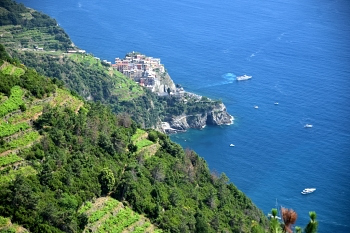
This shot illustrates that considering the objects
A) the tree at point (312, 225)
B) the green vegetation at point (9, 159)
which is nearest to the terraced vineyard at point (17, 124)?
the green vegetation at point (9, 159)

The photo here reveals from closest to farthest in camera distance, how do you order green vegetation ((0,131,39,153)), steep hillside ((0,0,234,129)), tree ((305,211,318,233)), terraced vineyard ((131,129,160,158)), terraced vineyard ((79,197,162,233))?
tree ((305,211,318,233)) < terraced vineyard ((79,197,162,233)) < green vegetation ((0,131,39,153)) < terraced vineyard ((131,129,160,158)) < steep hillside ((0,0,234,129))

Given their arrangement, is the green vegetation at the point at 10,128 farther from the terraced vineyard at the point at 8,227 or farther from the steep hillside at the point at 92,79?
the steep hillside at the point at 92,79

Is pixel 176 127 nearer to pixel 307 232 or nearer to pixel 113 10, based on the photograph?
pixel 113 10

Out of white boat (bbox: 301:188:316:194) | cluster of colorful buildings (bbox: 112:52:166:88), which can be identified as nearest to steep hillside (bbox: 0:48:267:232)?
white boat (bbox: 301:188:316:194)

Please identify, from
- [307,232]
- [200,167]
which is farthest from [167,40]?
[307,232]

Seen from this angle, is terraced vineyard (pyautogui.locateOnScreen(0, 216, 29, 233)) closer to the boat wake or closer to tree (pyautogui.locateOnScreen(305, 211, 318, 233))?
tree (pyautogui.locateOnScreen(305, 211, 318, 233))

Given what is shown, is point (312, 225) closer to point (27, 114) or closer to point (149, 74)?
point (27, 114)
